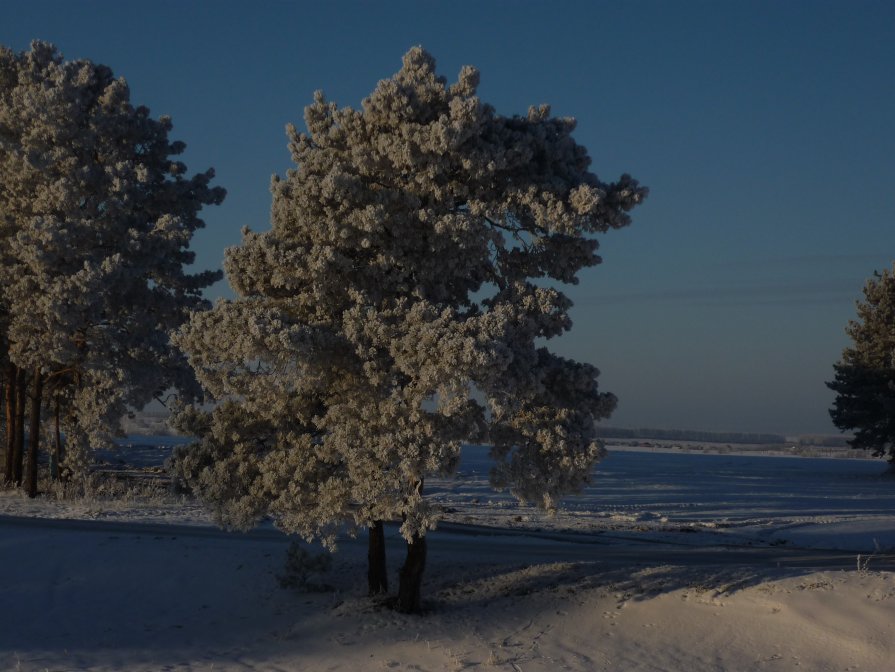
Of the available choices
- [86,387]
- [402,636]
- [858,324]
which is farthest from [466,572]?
[858,324]

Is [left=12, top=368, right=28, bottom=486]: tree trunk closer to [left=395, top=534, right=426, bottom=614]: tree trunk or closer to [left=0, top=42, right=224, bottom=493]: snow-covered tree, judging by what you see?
[left=0, top=42, right=224, bottom=493]: snow-covered tree

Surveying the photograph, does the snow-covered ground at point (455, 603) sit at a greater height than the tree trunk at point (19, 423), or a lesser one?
lesser

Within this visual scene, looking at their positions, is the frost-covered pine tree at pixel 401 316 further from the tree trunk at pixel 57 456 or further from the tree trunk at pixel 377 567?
the tree trunk at pixel 57 456

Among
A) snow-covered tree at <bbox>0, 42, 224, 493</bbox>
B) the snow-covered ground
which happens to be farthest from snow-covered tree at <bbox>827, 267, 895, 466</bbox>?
snow-covered tree at <bbox>0, 42, 224, 493</bbox>

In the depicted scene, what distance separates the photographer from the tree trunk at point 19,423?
32875mm

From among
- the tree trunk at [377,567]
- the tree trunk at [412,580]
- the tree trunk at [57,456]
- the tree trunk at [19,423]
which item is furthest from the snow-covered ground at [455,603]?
the tree trunk at [19,423]

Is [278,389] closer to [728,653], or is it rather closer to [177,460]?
[177,460]

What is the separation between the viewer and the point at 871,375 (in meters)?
56.9

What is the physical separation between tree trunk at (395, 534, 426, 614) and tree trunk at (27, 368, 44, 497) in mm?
19755

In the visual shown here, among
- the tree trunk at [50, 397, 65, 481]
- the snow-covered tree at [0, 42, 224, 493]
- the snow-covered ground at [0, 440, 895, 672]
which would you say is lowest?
the snow-covered ground at [0, 440, 895, 672]

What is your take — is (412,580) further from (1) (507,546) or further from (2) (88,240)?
(2) (88,240)

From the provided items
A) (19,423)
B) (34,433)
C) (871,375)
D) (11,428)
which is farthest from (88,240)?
(871,375)

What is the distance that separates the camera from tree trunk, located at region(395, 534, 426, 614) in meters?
15.6

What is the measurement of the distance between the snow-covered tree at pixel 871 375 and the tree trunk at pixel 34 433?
47.2 m
